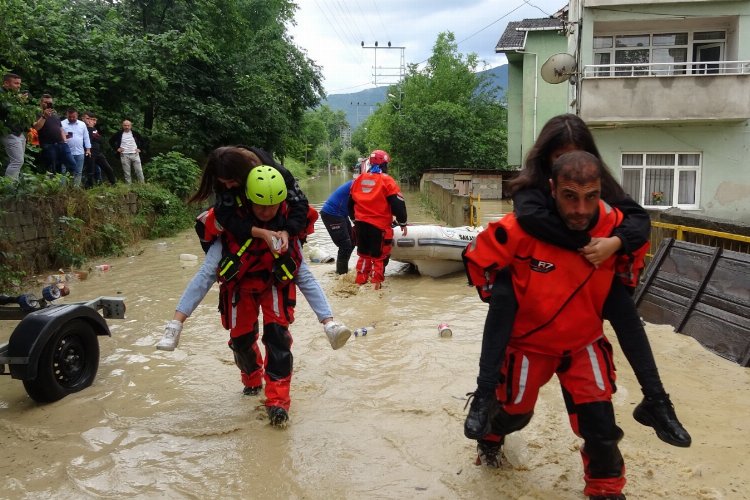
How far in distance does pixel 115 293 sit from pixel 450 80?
44587 mm

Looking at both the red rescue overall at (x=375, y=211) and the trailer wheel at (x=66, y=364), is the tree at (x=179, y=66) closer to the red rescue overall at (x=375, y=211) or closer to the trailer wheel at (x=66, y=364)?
the red rescue overall at (x=375, y=211)

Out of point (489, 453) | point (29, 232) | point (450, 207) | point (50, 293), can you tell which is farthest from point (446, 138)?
point (489, 453)

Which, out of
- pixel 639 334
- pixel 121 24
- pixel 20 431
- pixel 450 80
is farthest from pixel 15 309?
pixel 450 80

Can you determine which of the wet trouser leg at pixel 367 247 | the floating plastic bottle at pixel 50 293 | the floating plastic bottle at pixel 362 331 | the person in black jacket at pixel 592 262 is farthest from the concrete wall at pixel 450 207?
the person in black jacket at pixel 592 262

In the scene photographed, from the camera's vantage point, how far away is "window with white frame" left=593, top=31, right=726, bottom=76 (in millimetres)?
18422

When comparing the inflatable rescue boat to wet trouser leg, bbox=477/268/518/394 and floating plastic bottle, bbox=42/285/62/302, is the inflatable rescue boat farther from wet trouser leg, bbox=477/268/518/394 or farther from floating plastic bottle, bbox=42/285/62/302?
wet trouser leg, bbox=477/268/518/394

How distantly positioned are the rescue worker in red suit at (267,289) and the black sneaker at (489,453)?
53.6 inches

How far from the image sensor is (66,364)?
471 centimetres

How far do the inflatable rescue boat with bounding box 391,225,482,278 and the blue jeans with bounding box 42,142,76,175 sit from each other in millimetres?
7154

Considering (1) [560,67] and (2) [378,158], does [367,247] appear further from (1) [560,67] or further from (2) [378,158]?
(1) [560,67]

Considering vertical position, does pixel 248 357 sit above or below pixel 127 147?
below

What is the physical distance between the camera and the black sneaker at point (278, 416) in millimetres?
4094

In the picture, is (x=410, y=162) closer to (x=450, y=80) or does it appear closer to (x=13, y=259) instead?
(x=450, y=80)

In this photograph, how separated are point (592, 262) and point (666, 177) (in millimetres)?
17645
